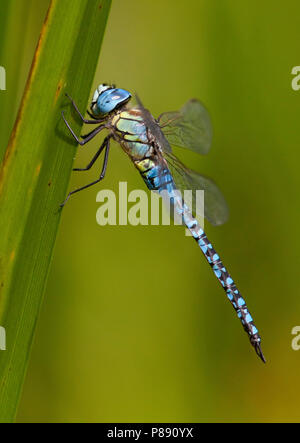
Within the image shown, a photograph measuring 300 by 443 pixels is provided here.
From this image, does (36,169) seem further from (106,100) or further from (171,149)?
(171,149)

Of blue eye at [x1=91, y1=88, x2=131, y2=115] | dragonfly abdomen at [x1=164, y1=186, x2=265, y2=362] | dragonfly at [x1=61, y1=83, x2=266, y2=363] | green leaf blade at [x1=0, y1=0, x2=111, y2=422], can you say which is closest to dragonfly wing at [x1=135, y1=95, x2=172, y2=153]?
dragonfly at [x1=61, y1=83, x2=266, y2=363]

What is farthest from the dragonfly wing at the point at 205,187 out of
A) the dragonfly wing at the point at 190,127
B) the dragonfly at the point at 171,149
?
the dragonfly wing at the point at 190,127

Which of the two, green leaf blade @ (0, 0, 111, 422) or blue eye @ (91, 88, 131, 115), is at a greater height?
blue eye @ (91, 88, 131, 115)

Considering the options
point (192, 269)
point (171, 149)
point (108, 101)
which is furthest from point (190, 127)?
point (192, 269)

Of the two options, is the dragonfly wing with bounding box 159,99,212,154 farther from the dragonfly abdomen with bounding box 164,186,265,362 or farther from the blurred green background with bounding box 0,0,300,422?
the dragonfly abdomen with bounding box 164,186,265,362

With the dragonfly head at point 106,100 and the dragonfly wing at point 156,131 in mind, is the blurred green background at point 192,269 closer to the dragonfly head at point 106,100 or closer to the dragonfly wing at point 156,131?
→ the dragonfly wing at point 156,131

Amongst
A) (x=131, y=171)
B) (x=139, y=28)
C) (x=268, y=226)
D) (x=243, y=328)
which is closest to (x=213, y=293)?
(x=243, y=328)

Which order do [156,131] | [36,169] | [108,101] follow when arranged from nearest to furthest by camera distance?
[36,169]
[108,101]
[156,131]

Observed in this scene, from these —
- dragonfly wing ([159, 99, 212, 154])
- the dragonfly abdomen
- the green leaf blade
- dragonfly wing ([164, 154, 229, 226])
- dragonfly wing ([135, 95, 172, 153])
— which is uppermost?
dragonfly wing ([159, 99, 212, 154])
